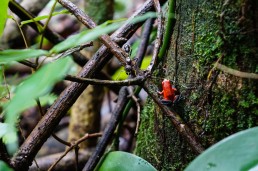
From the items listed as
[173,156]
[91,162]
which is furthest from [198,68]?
[91,162]

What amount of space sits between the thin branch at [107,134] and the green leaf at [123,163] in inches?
4.4

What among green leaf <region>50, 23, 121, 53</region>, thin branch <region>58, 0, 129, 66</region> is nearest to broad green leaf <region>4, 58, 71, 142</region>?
green leaf <region>50, 23, 121, 53</region>

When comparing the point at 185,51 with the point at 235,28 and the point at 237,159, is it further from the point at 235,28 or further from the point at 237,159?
the point at 237,159

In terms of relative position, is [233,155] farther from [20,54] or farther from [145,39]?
[145,39]

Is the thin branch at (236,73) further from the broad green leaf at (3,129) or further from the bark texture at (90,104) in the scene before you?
the bark texture at (90,104)

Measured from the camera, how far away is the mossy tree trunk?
70 centimetres

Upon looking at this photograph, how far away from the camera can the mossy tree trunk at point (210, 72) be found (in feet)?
2.28

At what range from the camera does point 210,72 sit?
0.75 meters

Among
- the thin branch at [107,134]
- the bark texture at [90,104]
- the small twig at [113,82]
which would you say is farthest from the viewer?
the bark texture at [90,104]

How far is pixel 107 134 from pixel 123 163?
23 cm

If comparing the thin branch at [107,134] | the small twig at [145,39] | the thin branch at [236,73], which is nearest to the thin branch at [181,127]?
the thin branch at [236,73]

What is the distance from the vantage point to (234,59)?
2.34ft

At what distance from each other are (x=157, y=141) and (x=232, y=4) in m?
0.34

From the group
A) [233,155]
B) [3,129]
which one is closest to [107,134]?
[3,129]
